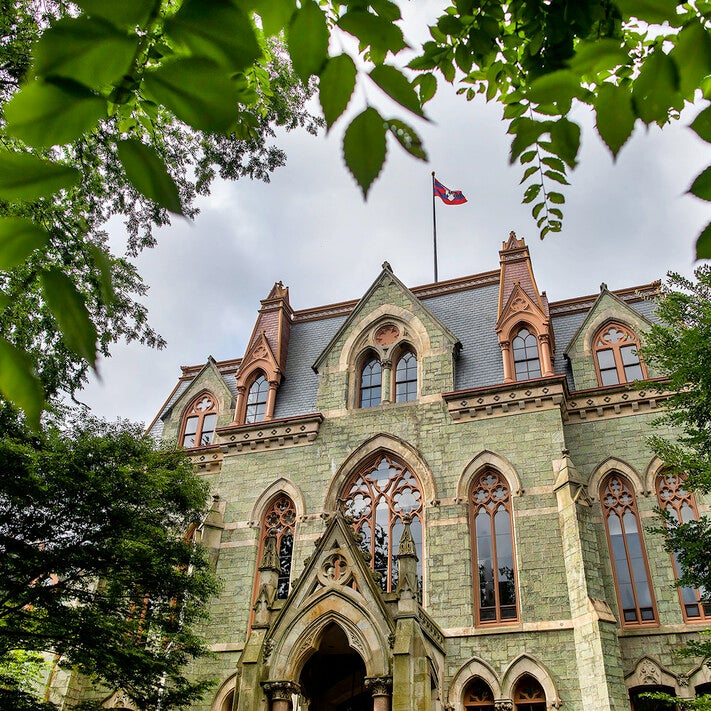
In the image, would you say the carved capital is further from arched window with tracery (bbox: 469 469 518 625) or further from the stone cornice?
the stone cornice

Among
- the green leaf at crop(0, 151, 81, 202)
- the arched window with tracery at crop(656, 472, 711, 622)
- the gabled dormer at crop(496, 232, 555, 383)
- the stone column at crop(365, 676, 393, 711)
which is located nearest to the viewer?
the green leaf at crop(0, 151, 81, 202)

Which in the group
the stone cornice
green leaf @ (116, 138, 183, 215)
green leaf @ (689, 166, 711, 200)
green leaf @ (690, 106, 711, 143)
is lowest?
green leaf @ (116, 138, 183, 215)

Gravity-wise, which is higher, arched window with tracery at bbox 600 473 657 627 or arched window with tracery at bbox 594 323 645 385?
arched window with tracery at bbox 594 323 645 385

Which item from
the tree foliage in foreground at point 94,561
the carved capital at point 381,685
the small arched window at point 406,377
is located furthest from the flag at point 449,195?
the carved capital at point 381,685

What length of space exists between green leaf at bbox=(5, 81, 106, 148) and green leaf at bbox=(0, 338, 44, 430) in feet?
1.36

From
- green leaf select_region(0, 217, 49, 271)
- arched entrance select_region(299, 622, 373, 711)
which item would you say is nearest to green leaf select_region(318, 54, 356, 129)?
green leaf select_region(0, 217, 49, 271)

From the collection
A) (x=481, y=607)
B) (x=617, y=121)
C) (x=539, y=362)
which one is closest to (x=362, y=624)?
(x=481, y=607)

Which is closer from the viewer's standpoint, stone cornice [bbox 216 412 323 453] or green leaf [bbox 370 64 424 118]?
green leaf [bbox 370 64 424 118]

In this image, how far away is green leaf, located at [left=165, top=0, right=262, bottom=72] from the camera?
120 centimetres

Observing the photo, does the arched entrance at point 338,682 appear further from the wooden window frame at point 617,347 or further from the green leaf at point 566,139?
the green leaf at point 566,139

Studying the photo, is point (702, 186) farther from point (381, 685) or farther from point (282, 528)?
point (282, 528)

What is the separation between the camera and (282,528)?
1880 centimetres

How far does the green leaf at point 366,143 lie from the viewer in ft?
4.48

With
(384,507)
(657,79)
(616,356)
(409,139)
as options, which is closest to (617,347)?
(616,356)
